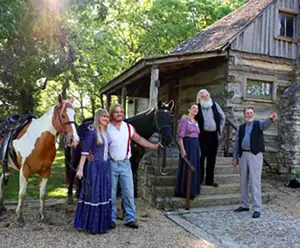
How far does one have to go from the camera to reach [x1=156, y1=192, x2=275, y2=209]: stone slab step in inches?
229

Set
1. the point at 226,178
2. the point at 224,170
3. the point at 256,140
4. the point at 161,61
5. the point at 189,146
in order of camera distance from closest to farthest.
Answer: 1. the point at 256,140
2. the point at 189,146
3. the point at 226,178
4. the point at 224,170
5. the point at 161,61

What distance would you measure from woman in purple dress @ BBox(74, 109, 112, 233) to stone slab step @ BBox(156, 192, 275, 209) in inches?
64.7

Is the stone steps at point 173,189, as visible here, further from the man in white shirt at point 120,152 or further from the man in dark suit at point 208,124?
the man in white shirt at point 120,152

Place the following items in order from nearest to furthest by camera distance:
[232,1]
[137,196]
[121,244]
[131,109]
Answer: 1. [121,244]
2. [137,196]
3. [131,109]
4. [232,1]

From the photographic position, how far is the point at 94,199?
424 centimetres

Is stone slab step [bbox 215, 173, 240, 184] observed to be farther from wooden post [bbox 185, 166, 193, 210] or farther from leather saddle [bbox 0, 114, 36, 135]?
leather saddle [bbox 0, 114, 36, 135]

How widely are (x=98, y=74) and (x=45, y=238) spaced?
47.8 ft

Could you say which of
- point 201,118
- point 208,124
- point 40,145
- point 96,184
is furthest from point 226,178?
point 40,145

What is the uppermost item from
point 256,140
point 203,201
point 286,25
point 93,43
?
point 93,43

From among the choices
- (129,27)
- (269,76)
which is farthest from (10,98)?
(269,76)

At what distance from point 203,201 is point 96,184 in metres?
2.52

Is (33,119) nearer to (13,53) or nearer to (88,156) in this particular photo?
(88,156)

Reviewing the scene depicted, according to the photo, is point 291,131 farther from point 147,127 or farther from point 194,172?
point 147,127

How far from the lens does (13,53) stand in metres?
8.59
